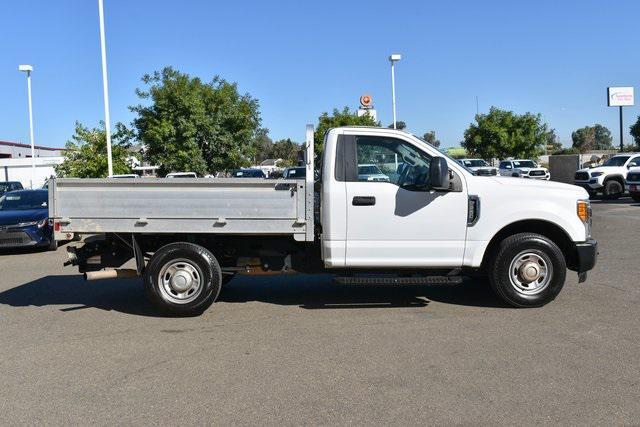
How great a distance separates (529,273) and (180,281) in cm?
402

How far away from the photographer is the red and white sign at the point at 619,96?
55000mm

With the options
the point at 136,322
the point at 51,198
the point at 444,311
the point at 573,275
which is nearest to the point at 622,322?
the point at 444,311

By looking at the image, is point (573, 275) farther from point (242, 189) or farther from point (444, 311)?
point (242, 189)

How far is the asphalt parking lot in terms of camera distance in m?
4.35

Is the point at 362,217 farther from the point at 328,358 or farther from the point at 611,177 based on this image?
the point at 611,177

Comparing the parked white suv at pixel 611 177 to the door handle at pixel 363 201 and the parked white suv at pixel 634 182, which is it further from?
the door handle at pixel 363 201

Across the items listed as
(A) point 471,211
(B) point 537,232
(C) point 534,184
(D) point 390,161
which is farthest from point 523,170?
(D) point 390,161

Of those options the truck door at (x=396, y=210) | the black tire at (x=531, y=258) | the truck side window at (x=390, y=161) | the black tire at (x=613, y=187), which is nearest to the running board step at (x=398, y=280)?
the truck door at (x=396, y=210)

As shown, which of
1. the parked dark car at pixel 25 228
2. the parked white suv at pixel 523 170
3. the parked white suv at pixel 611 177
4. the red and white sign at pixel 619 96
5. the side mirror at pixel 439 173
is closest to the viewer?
the side mirror at pixel 439 173

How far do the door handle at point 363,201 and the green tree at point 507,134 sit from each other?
44638 millimetres

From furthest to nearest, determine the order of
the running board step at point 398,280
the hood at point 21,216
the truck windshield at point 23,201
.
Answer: the truck windshield at point 23,201 → the hood at point 21,216 → the running board step at point 398,280

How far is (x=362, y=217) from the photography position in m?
6.83

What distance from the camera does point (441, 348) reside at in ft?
18.6

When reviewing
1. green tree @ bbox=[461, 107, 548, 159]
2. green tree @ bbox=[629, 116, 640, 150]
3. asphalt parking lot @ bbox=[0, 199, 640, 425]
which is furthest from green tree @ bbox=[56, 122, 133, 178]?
green tree @ bbox=[629, 116, 640, 150]
